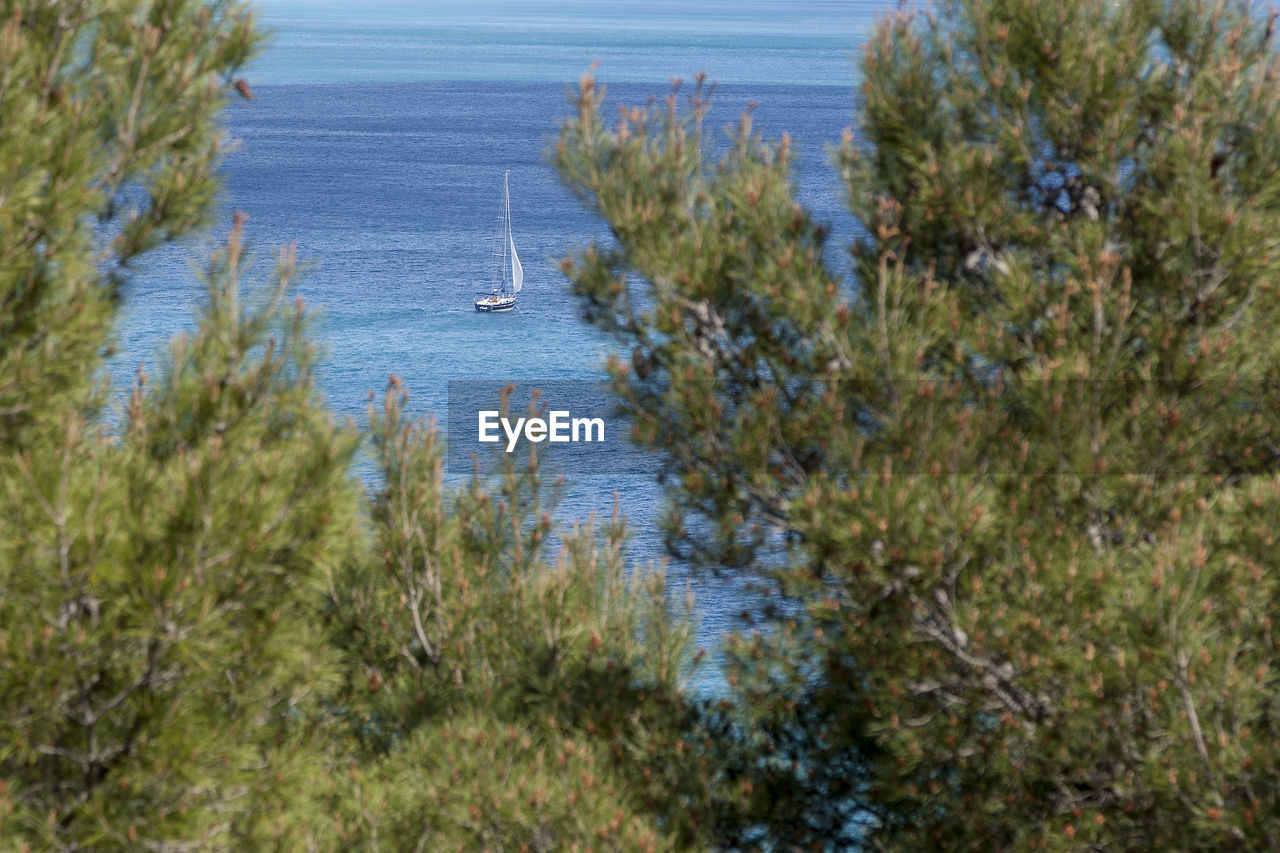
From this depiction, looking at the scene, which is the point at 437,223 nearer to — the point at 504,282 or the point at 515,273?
the point at 504,282

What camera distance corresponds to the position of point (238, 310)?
6.55 meters

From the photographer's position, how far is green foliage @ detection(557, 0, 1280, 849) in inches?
283

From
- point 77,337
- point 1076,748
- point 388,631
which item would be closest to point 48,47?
point 77,337

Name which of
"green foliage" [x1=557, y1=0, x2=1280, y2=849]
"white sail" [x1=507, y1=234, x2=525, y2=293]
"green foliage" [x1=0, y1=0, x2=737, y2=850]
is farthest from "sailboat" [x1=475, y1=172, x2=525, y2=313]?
"green foliage" [x1=0, y1=0, x2=737, y2=850]

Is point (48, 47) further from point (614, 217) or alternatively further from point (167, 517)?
point (614, 217)

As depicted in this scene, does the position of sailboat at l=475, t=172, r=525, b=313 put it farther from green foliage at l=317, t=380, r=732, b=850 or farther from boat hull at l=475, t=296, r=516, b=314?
green foliage at l=317, t=380, r=732, b=850

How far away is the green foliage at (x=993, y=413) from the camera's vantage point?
7191 mm

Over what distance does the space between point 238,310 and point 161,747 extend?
1962 mm

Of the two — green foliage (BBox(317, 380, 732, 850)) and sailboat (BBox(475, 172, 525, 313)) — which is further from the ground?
green foliage (BBox(317, 380, 732, 850))

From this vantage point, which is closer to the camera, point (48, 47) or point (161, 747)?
point (161, 747)

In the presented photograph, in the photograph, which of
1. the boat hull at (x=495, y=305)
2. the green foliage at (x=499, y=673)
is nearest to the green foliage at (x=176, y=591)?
the green foliage at (x=499, y=673)

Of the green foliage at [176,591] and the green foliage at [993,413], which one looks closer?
Result: the green foliage at [176,591]

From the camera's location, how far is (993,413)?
7902 mm

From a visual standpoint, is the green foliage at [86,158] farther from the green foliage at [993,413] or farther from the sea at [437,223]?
the green foliage at [993,413]
